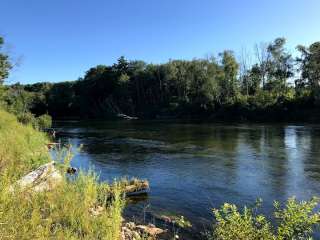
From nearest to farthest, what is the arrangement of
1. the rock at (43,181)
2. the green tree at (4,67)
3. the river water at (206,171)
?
the rock at (43,181) → the river water at (206,171) → the green tree at (4,67)

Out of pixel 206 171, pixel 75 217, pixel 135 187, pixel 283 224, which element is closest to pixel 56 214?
pixel 75 217

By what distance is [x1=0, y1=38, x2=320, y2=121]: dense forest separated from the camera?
70750 millimetres

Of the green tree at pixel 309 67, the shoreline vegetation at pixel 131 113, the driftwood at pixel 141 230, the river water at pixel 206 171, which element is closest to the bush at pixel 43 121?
the shoreline vegetation at pixel 131 113

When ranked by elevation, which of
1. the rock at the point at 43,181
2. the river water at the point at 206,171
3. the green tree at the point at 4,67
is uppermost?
the green tree at the point at 4,67

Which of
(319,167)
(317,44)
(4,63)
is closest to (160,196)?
(319,167)

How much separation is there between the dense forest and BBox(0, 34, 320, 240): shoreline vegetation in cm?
24

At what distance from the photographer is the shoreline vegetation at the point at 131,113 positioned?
7.25 m

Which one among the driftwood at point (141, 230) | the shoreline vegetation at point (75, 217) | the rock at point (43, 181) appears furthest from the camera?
the driftwood at point (141, 230)

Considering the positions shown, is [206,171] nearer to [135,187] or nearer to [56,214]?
[135,187]

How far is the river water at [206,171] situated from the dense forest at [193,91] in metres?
24.9

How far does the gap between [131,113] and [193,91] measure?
67.8 ft

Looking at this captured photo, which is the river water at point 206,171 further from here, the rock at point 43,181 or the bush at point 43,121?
the bush at point 43,121

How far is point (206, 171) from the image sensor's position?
20719 millimetres

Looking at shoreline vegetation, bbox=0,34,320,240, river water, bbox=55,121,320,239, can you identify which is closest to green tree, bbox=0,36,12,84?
shoreline vegetation, bbox=0,34,320,240
